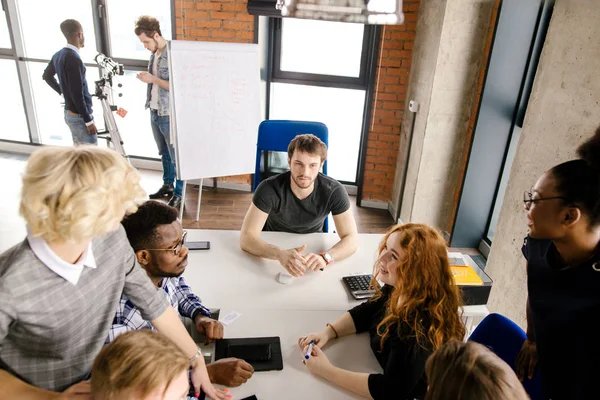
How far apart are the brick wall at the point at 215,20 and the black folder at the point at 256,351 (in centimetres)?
345

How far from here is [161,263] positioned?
5.16 feet

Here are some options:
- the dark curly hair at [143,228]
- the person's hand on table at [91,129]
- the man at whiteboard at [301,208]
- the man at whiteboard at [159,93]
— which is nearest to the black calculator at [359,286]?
the man at whiteboard at [301,208]

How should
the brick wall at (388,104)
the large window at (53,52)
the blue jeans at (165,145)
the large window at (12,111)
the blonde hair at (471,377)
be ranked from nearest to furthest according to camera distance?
→ 1. the blonde hair at (471,377)
2. the brick wall at (388,104)
3. the blue jeans at (165,145)
4. the large window at (53,52)
5. the large window at (12,111)

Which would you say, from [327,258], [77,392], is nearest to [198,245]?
[327,258]

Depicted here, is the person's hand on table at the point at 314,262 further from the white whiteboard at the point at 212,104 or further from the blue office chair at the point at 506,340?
the white whiteboard at the point at 212,104

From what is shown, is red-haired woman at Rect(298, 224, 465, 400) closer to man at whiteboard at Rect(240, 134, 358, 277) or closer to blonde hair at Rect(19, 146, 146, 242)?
man at whiteboard at Rect(240, 134, 358, 277)

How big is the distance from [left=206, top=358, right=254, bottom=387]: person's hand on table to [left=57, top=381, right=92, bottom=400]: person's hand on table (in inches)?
17.4

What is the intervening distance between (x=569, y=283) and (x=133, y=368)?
4.22 ft

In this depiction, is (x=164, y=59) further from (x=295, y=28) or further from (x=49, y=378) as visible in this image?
(x=49, y=378)

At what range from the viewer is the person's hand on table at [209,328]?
1.65m

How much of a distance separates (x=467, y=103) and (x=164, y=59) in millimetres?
2665

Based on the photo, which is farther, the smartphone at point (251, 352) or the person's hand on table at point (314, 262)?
the person's hand on table at point (314, 262)

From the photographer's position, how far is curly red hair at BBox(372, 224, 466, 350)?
147 cm

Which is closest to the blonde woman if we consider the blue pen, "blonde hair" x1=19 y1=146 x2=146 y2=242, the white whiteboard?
"blonde hair" x1=19 y1=146 x2=146 y2=242
